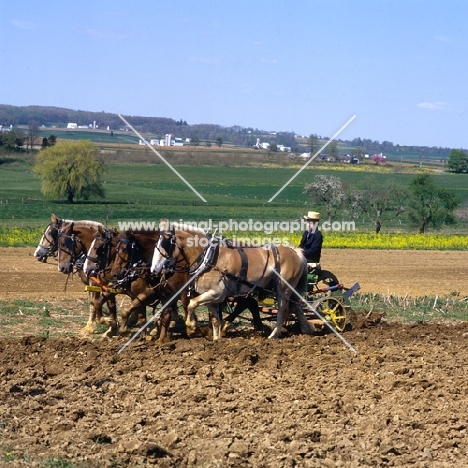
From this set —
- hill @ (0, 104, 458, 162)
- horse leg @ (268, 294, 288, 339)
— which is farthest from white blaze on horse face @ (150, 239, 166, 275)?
hill @ (0, 104, 458, 162)

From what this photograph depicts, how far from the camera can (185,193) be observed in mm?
77688

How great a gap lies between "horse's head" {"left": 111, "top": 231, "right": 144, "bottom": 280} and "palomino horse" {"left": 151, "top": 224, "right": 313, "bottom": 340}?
553 millimetres

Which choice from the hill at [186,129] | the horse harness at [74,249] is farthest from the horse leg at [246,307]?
the hill at [186,129]

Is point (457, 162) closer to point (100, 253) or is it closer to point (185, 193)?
point (185, 193)

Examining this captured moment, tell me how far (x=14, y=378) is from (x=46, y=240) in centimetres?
418

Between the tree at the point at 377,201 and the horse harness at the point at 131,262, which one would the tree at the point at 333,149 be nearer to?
the tree at the point at 377,201

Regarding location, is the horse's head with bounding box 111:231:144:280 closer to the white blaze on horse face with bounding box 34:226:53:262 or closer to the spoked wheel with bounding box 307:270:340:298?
the white blaze on horse face with bounding box 34:226:53:262

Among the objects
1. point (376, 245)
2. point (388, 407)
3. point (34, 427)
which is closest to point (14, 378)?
point (34, 427)

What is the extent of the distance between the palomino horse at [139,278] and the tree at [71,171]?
54.0 metres

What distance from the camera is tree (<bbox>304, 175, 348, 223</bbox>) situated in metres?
50.7

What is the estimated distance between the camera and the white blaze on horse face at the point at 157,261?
12727mm

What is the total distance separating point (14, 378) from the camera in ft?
34.5

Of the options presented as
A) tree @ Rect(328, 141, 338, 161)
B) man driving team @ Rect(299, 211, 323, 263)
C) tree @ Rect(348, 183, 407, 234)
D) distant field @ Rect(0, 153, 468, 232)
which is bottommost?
distant field @ Rect(0, 153, 468, 232)

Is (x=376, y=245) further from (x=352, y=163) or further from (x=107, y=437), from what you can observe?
(x=352, y=163)
